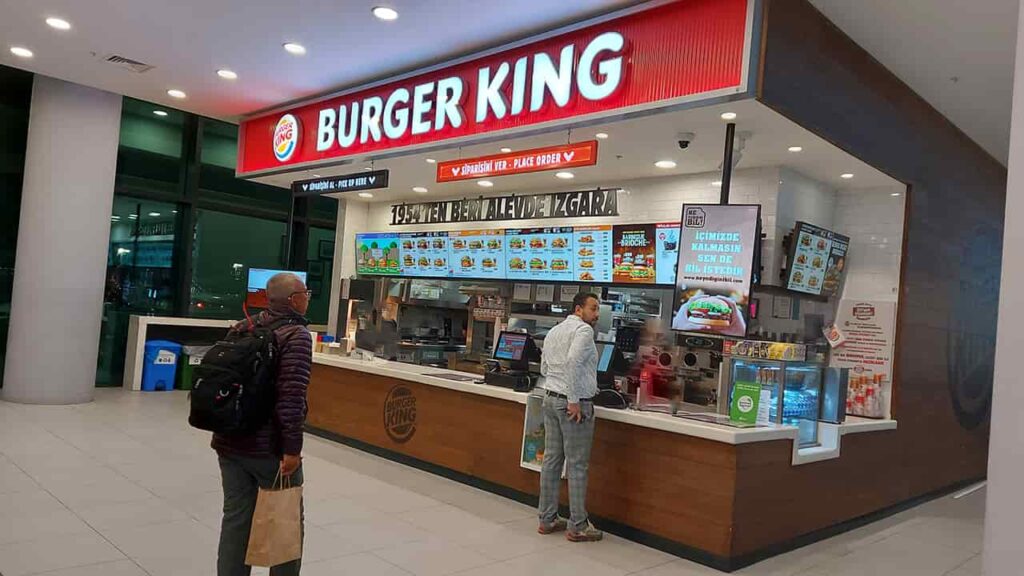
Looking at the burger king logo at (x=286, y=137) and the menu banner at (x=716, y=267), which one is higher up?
the burger king logo at (x=286, y=137)

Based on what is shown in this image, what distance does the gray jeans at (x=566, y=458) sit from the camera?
4625 mm

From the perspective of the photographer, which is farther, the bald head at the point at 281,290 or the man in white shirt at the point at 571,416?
the man in white shirt at the point at 571,416

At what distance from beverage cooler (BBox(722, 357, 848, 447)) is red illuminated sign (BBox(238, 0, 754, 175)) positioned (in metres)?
1.81

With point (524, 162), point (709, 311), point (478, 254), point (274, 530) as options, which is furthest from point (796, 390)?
point (478, 254)

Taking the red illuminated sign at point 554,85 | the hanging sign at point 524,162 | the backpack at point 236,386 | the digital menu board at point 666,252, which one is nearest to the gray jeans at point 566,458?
the hanging sign at point 524,162

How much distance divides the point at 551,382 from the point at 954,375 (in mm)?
4924

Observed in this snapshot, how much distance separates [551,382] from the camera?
15.6 ft

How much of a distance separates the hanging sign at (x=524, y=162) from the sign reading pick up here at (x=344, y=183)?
0.88 metres

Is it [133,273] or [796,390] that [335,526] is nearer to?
[796,390]

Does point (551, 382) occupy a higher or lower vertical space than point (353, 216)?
lower

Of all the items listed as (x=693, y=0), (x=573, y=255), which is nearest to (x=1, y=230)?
(x=573, y=255)

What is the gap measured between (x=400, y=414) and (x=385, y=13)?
3430 mm

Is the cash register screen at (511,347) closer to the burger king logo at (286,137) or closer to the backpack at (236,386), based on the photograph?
the burger king logo at (286,137)

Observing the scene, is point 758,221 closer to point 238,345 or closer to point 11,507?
point 238,345
